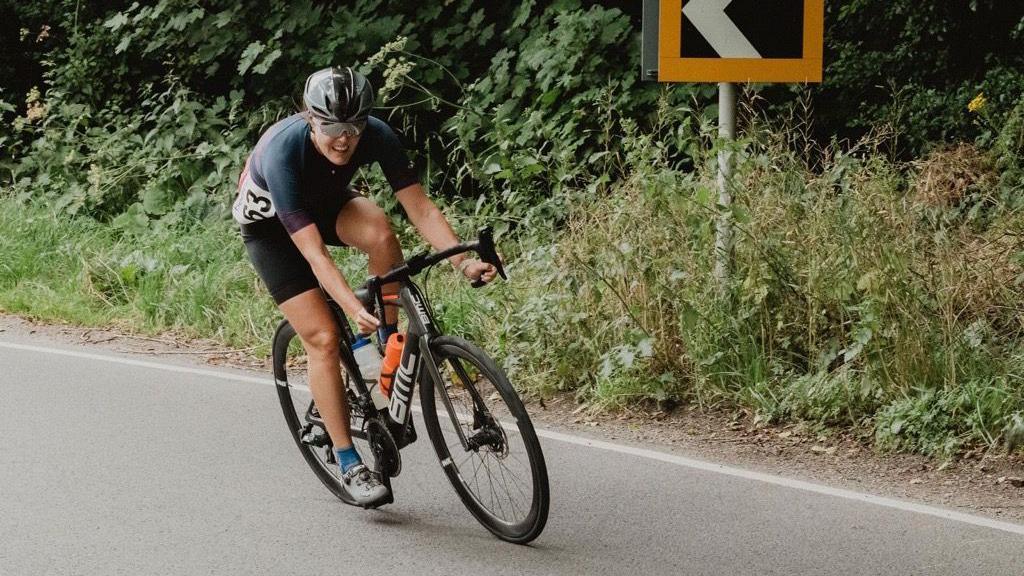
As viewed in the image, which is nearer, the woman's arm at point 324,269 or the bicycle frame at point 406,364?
the woman's arm at point 324,269

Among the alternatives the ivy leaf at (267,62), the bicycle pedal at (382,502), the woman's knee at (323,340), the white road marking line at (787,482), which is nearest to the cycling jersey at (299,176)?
the woman's knee at (323,340)

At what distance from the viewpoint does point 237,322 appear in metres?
9.31

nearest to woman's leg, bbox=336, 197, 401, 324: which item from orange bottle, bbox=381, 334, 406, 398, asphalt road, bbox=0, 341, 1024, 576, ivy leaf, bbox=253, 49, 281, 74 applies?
orange bottle, bbox=381, 334, 406, 398

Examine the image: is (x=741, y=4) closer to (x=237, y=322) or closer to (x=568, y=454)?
(x=568, y=454)

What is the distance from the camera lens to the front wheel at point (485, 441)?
4.93 meters

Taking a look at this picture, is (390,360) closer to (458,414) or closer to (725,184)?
(458,414)

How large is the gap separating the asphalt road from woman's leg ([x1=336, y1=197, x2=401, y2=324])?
102 cm

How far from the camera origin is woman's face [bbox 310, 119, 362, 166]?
16.4 ft

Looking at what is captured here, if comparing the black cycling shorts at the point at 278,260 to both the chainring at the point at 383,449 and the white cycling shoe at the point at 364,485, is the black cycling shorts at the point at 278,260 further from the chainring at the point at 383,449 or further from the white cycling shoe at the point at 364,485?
the white cycling shoe at the point at 364,485

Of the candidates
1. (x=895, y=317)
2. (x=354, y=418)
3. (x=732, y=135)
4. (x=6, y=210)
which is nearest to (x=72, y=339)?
(x=6, y=210)

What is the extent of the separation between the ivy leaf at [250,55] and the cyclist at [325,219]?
21.7 ft

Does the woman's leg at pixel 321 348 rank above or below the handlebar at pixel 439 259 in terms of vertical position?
below

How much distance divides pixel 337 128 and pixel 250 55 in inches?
285

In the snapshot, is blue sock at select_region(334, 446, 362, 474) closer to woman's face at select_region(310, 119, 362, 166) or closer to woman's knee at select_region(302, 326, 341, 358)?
woman's knee at select_region(302, 326, 341, 358)
